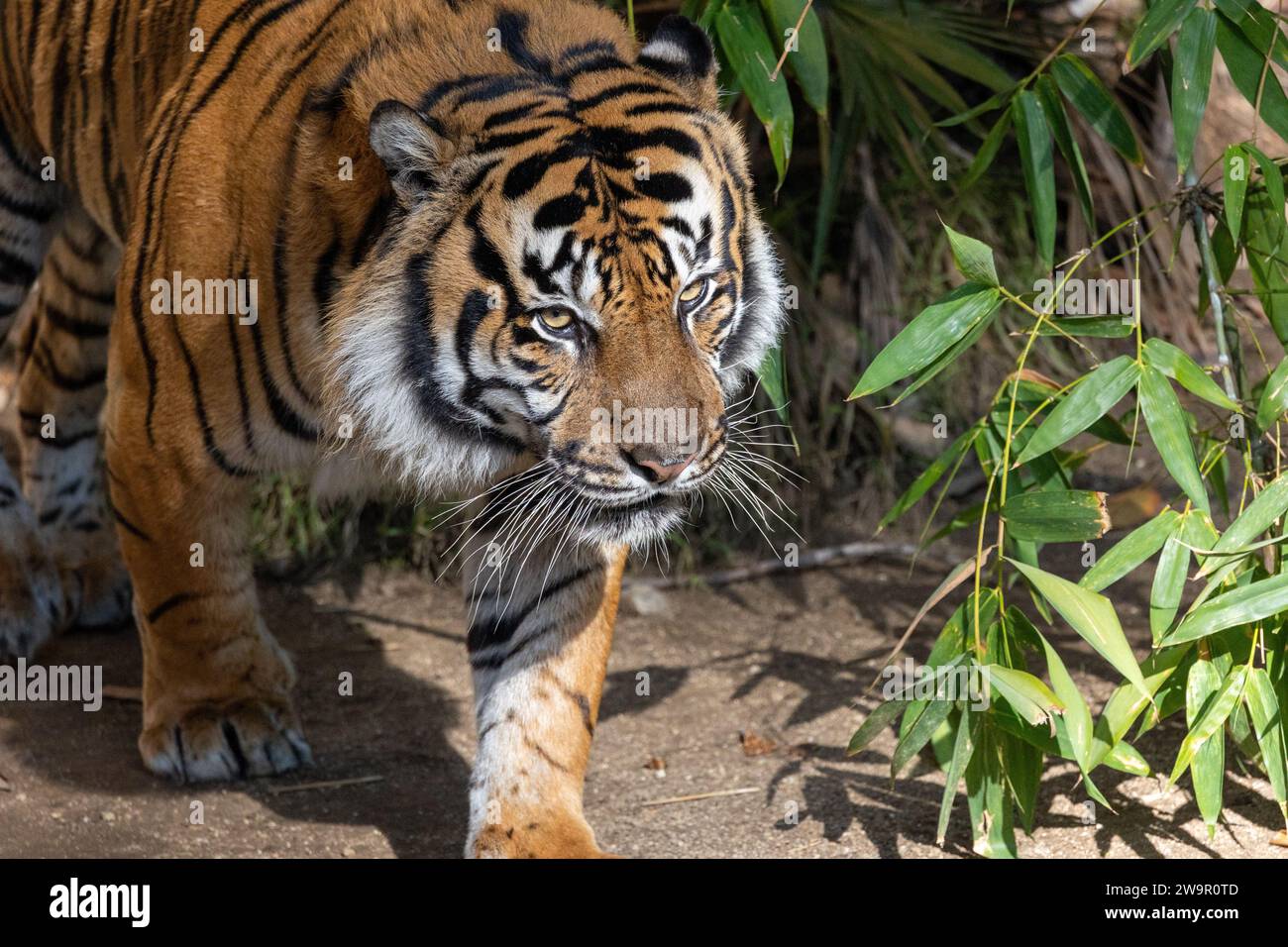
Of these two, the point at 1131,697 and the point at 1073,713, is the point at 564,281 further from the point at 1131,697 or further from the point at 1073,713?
the point at 1131,697

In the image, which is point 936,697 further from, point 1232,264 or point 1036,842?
point 1232,264

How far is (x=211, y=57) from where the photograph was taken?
9.17 feet

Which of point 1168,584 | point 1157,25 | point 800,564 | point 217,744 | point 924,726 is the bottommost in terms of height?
point 217,744

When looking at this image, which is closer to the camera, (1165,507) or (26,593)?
(1165,507)

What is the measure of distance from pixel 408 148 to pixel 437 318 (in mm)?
263

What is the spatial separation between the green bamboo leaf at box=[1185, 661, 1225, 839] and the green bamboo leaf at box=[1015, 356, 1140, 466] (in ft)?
1.48

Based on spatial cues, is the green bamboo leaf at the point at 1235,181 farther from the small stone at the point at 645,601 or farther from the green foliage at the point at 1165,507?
the small stone at the point at 645,601

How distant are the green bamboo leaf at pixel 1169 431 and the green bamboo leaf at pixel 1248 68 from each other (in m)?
0.48

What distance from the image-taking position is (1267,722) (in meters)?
2.38

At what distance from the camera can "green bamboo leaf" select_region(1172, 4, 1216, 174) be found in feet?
7.80

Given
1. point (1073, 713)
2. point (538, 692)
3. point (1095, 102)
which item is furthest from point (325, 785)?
point (1095, 102)

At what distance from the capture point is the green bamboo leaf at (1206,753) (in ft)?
7.69

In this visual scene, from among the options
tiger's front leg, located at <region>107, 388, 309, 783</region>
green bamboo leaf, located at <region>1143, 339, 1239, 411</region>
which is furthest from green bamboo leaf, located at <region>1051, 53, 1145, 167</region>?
tiger's front leg, located at <region>107, 388, 309, 783</region>

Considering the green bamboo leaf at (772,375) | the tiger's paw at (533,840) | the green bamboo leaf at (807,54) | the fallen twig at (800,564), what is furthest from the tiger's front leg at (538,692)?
the fallen twig at (800,564)
